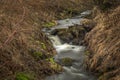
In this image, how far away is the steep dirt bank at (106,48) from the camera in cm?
772

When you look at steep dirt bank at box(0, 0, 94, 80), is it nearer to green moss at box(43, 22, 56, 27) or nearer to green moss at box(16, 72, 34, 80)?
green moss at box(16, 72, 34, 80)

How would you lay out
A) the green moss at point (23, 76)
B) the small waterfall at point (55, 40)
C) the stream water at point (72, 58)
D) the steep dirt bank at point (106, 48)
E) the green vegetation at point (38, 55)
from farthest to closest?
the small waterfall at point (55, 40) < the green vegetation at point (38, 55) < the stream water at point (72, 58) < the steep dirt bank at point (106, 48) < the green moss at point (23, 76)

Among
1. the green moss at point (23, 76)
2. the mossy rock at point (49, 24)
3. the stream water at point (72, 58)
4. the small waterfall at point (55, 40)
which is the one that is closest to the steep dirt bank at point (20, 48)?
the green moss at point (23, 76)

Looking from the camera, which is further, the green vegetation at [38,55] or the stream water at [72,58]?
the green vegetation at [38,55]

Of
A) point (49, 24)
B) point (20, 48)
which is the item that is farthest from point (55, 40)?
point (20, 48)

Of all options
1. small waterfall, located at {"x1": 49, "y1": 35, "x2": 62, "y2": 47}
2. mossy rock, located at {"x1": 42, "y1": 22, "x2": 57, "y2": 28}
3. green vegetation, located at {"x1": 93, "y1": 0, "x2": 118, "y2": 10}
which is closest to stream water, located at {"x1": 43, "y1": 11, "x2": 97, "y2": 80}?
small waterfall, located at {"x1": 49, "y1": 35, "x2": 62, "y2": 47}

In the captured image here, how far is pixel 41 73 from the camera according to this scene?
8047 millimetres

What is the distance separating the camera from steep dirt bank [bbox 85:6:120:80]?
7.72m

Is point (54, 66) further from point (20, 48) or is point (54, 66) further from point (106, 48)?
point (106, 48)

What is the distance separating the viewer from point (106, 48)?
8.39 meters

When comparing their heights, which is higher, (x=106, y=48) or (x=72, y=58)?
(x=72, y=58)

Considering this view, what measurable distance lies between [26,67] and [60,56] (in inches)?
82.1

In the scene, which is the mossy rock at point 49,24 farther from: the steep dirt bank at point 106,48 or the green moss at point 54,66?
the green moss at point 54,66

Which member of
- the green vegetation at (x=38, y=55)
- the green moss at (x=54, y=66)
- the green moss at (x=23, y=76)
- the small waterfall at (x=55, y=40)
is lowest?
the green moss at (x=23, y=76)
